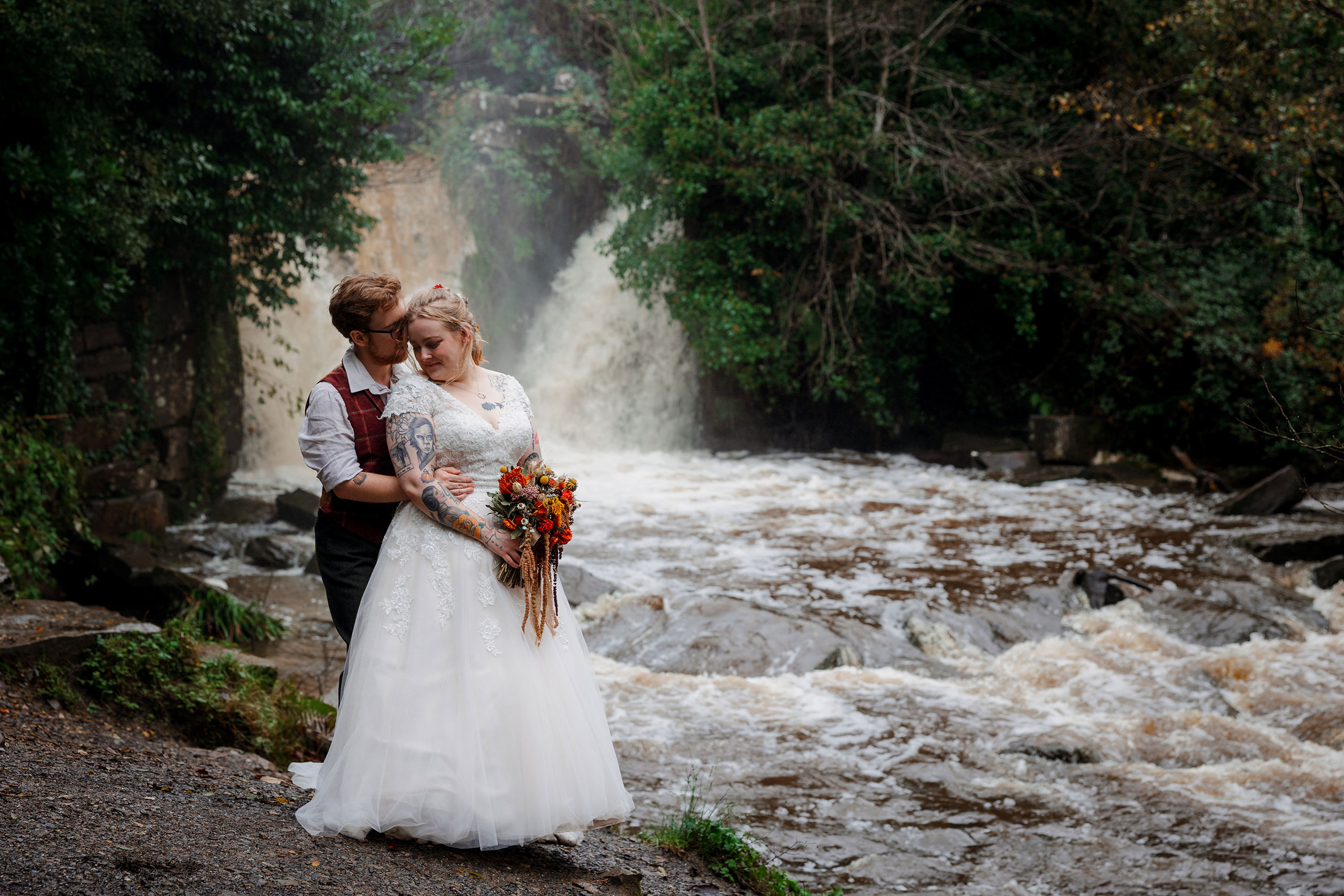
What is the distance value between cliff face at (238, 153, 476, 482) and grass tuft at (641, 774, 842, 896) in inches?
327

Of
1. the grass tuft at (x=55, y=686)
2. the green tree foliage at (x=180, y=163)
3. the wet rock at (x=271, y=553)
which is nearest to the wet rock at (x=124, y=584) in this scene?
the green tree foliage at (x=180, y=163)

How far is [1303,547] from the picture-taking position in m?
8.65

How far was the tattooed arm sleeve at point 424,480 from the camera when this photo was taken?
9.92 feet

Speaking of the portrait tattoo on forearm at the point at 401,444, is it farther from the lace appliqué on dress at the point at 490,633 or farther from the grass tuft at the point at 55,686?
the grass tuft at the point at 55,686

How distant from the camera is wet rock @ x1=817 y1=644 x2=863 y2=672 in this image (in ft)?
21.9

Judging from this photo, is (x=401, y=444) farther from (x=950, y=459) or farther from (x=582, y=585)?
(x=950, y=459)

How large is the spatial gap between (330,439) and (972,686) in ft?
15.7

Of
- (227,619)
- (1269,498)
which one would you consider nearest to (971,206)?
(1269,498)

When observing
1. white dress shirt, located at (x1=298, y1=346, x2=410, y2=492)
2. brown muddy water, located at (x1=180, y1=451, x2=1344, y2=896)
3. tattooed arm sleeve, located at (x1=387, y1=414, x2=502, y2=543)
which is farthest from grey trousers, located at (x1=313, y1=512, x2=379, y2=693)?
brown muddy water, located at (x1=180, y1=451, x2=1344, y2=896)

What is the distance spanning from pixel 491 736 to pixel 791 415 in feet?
44.0

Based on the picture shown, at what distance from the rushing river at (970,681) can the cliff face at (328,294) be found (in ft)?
4.47

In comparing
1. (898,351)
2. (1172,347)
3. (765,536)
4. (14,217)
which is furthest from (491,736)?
(898,351)

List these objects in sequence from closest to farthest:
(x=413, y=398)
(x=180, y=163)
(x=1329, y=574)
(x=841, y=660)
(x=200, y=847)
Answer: (x=200, y=847)
(x=413, y=398)
(x=841, y=660)
(x=1329, y=574)
(x=180, y=163)

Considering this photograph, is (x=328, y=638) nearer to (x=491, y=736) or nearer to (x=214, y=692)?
(x=214, y=692)
